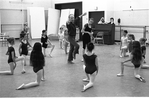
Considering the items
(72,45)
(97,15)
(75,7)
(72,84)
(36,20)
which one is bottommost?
(72,84)

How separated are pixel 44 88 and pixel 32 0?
12804 millimetres

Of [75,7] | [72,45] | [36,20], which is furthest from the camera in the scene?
[75,7]

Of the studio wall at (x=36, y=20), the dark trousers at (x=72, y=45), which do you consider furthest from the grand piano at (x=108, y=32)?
the dark trousers at (x=72, y=45)

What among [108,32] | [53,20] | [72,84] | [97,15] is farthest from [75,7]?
[72,84]

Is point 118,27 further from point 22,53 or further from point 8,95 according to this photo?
point 8,95

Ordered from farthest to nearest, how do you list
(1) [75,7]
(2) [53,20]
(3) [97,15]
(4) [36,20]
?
1. (2) [53,20]
2. (1) [75,7]
3. (4) [36,20]
4. (3) [97,15]

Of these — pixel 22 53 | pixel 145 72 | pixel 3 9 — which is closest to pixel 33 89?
pixel 22 53

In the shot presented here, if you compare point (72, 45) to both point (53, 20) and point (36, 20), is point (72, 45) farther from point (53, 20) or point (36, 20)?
point (53, 20)

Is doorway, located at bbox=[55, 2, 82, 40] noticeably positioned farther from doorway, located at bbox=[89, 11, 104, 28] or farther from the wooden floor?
the wooden floor

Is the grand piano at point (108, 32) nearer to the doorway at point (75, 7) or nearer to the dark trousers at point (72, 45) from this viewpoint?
the doorway at point (75, 7)

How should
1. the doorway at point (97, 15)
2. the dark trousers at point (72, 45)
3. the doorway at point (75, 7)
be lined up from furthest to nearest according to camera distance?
the doorway at point (75, 7)
the doorway at point (97, 15)
the dark trousers at point (72, 45)

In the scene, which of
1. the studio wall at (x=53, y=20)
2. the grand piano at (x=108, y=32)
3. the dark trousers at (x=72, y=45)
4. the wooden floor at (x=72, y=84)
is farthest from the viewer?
the studio wall at (x=53, y=20)

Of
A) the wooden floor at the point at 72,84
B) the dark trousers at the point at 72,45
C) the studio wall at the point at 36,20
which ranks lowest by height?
the wooden floor at the point at 72,84

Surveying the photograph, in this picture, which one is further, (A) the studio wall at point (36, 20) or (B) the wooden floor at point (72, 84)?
(A) the studio wall at point (36, 20)
